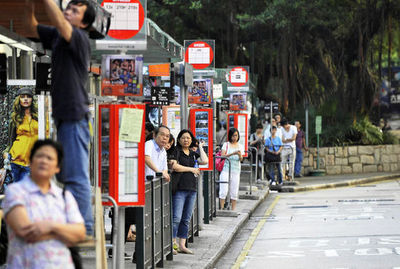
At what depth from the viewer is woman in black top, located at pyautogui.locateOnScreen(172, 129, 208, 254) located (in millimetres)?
13117

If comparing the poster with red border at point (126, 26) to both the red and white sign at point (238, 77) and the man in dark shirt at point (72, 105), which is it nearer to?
the man in dark shirt at point (72, 105)

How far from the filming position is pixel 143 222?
10.5m

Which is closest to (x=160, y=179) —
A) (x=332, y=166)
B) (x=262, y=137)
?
(x=262, y=137)

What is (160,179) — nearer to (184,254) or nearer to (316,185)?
(184,254)

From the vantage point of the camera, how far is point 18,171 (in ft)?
37.7

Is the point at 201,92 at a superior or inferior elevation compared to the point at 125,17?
inferior

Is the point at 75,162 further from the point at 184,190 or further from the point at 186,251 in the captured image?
the point at 186,251

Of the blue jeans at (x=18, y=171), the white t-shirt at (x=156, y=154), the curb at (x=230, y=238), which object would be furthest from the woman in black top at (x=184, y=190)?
the blue jeans at (x=18, y=171)

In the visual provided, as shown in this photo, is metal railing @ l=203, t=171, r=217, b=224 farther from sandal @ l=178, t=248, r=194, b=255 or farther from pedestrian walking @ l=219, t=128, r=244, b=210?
sandal @ l=178, t=248, r=194, b=255

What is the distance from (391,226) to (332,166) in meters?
17.8

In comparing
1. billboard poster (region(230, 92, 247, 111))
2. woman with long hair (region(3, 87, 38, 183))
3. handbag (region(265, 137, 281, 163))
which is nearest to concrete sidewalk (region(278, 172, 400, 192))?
handbag (region(265, 137, 281, 163))

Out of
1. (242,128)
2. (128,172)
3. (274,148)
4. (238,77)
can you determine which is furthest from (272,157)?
(128,172)

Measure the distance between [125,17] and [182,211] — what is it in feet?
13.6

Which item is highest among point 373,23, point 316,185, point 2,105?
point 373,23
